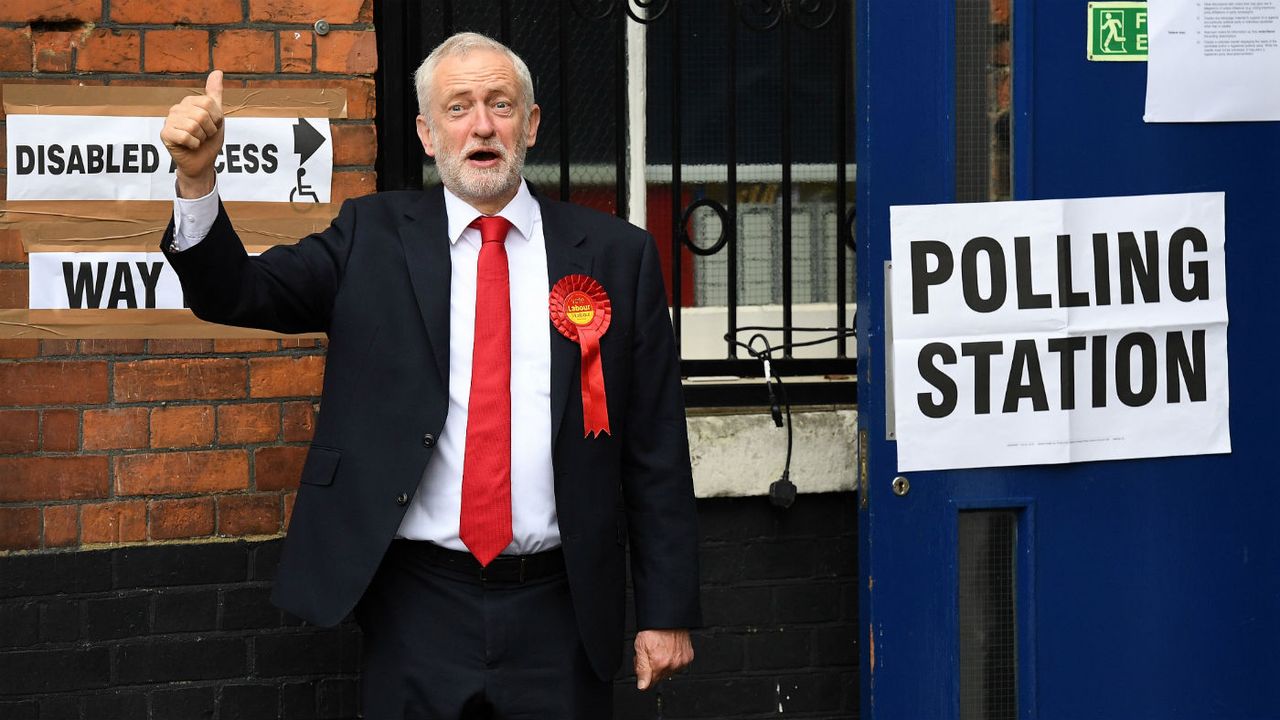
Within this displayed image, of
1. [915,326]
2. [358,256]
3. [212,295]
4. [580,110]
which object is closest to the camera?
[212,295]

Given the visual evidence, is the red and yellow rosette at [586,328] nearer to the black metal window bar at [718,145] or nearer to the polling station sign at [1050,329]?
the polling station sign at [1050,329]

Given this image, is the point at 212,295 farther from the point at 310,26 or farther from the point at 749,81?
the point at 749,81

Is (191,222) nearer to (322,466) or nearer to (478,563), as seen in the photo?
(322,466)

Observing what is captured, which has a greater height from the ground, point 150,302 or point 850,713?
point 150,302

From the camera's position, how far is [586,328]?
9.90 ft

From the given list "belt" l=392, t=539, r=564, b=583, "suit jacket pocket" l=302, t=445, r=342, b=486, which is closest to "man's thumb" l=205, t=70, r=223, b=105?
"suit jacket pocket" l=302, t=445, r=342, b=486

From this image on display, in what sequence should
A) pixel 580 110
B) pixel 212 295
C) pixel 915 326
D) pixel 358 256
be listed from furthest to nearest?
pixel 580 110 < pixel 915 326 < pixel 358 256 < pixel 212 295

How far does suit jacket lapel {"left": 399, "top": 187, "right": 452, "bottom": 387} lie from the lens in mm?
2939

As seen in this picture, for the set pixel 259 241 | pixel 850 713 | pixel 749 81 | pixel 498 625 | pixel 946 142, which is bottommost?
pixel 850 713

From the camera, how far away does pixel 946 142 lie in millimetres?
3740

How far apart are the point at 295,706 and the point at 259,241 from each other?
4.20 feet

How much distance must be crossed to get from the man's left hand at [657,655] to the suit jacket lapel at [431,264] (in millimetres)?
720

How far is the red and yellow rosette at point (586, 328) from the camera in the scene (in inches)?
118

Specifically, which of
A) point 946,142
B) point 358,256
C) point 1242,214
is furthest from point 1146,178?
point 358,256
